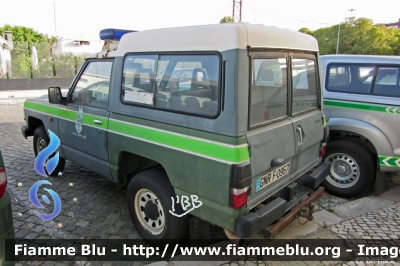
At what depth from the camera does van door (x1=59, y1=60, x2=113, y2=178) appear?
3.58 meters

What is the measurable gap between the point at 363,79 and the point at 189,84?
10.8 feet

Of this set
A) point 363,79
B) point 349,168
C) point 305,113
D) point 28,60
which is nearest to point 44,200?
point 305,113

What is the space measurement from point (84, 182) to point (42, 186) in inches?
24.7

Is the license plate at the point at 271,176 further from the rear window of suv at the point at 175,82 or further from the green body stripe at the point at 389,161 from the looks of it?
the green body stripe at the point at 389,161

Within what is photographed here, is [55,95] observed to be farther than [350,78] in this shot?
No

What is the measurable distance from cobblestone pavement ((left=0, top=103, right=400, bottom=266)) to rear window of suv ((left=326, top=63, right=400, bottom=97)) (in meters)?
1.74

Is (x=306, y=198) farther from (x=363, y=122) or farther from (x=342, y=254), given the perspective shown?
(x=363, y=122)

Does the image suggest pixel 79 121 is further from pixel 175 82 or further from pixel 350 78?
pixel 350 78

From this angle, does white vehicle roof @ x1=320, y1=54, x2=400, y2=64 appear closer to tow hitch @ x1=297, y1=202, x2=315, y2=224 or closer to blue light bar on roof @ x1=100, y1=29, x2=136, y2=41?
tow hitch @ x1=297, y1=202, x2=315, y2=224

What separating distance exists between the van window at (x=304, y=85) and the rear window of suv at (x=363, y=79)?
1.43 m

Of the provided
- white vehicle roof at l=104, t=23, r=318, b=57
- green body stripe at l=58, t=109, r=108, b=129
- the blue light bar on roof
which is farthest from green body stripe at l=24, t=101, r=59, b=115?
white vehicle roof at l=104, t=23, r=318, b=57

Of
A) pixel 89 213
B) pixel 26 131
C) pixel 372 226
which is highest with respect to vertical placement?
pixel 26 131

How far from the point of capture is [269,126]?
271 centimetres

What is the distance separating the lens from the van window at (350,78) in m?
4.54
